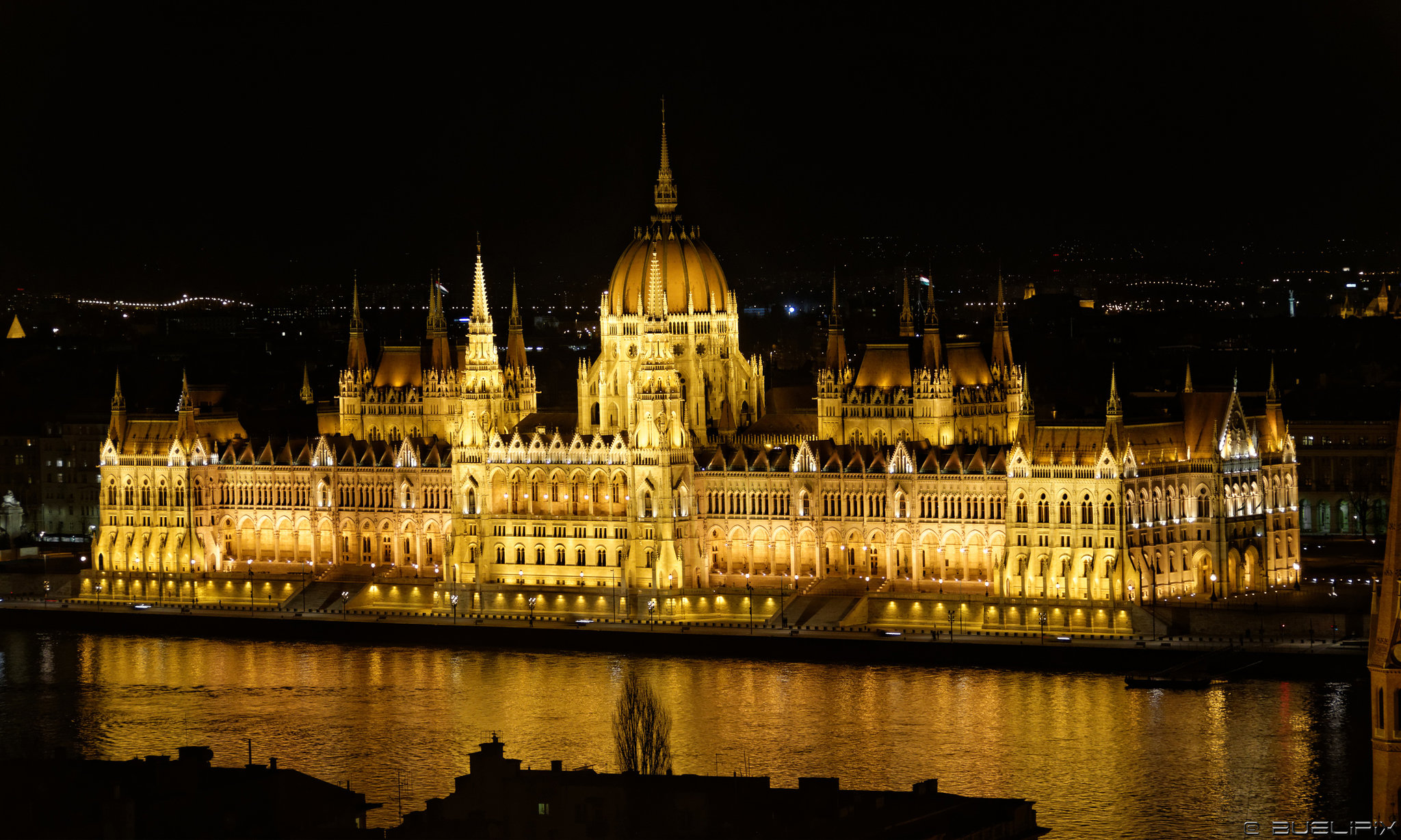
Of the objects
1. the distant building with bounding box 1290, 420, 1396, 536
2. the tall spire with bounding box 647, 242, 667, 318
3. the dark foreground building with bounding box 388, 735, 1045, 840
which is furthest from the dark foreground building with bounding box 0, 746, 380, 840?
the distant building with bounding box 1290, 420, 1396, 536

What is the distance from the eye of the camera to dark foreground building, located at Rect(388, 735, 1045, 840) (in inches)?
2928

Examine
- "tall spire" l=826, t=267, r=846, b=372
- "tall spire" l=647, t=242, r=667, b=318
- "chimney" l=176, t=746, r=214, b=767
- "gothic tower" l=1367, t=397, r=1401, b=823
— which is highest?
"tall spire" l=647, t=242, r=667, b=318

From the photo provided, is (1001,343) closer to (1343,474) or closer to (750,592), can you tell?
(750,592)

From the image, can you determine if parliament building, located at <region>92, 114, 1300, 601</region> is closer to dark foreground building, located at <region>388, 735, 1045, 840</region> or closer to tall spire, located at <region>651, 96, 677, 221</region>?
tall spire, located at <region>651, 96, 677, 221</region>

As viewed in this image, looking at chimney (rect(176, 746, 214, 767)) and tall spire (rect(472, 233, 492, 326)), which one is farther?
tall spire (rect(472, 233, 492, 326))

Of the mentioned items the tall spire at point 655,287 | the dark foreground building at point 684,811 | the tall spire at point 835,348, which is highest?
the tall spire at point 655,287

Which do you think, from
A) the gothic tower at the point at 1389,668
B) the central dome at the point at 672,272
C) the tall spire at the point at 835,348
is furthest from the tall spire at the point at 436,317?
the gothic tower at the point at 1389,668

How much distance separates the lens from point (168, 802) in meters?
75.8

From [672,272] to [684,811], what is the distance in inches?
2837

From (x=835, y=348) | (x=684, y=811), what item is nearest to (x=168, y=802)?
(x=684, y=811)

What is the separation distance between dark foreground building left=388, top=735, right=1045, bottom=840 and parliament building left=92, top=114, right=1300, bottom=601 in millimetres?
51977

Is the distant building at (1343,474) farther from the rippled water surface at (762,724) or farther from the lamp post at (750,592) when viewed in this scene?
the rippled water surface at (762,724)

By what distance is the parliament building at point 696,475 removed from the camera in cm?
A: 13175

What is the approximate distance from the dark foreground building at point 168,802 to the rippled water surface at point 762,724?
1704cm
